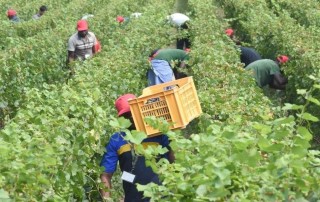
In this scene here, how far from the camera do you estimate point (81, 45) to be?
1232cm

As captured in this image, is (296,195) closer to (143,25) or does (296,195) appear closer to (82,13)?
(143,25)

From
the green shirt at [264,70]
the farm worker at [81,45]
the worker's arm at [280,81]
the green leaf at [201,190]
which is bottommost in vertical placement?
the worker's arm at [280,81]

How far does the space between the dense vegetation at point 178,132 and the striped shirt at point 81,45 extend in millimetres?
275

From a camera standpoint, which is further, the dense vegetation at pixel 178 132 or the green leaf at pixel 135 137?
the green leaf at pixel 135 137

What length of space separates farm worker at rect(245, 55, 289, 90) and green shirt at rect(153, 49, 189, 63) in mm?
930

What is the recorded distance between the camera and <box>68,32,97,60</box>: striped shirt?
1230 cm

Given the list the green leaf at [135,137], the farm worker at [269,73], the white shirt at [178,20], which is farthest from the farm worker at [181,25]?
the green leaf at [135,137]

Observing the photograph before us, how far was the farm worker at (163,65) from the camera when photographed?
9977mm

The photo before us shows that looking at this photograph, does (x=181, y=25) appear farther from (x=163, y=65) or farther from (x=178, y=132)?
(x=178, y=132)

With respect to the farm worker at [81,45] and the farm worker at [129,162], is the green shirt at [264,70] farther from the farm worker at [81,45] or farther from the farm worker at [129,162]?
the farm worker at [129,162]

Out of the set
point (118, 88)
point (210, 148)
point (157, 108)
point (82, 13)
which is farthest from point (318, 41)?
point (82, 13)

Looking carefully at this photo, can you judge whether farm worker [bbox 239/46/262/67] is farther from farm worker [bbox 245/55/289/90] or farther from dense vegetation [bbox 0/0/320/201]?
farm worker [bbox 245/55/289/90]

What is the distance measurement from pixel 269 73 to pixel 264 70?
0.34ft

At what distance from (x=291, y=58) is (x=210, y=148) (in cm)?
676
